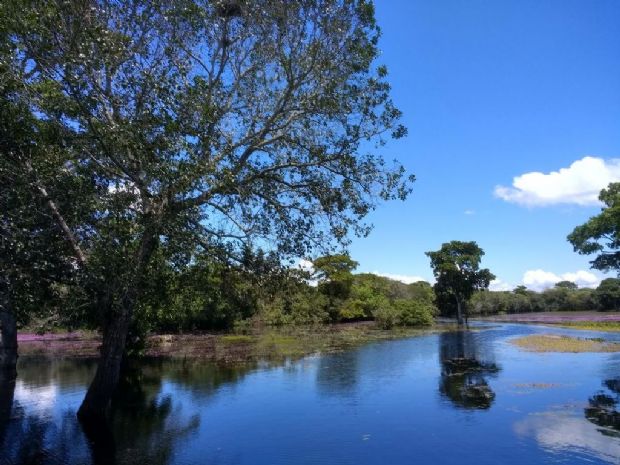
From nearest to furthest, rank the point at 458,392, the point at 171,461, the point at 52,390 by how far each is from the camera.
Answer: the point at 171,461 < the point at 458,392 < the point at 52,390

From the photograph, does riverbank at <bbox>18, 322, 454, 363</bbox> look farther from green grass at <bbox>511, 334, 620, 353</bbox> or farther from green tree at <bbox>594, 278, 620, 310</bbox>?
green tree at <bbox>594, 278, 620, 310</bbox>

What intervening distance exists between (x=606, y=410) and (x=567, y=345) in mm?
20290

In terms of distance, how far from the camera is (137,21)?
13070mm

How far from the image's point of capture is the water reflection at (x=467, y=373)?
18.8 metres

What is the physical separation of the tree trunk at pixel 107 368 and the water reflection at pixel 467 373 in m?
12.6

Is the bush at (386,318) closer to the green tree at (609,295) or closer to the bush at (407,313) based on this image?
the bush at (407,313)

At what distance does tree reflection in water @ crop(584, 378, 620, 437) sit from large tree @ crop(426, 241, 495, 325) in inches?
2555

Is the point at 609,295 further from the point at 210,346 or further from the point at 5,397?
the point at 5,397

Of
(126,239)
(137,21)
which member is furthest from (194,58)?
(126,239)

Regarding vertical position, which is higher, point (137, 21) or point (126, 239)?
point (137, 21)

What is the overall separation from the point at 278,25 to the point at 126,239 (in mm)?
8279

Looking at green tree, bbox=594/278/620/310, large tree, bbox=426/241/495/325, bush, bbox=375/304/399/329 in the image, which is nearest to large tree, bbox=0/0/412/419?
bush, bbox=375/304/399/329

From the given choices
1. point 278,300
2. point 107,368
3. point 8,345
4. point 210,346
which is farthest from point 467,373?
point 8,345

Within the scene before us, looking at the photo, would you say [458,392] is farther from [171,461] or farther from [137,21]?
[137,21]
